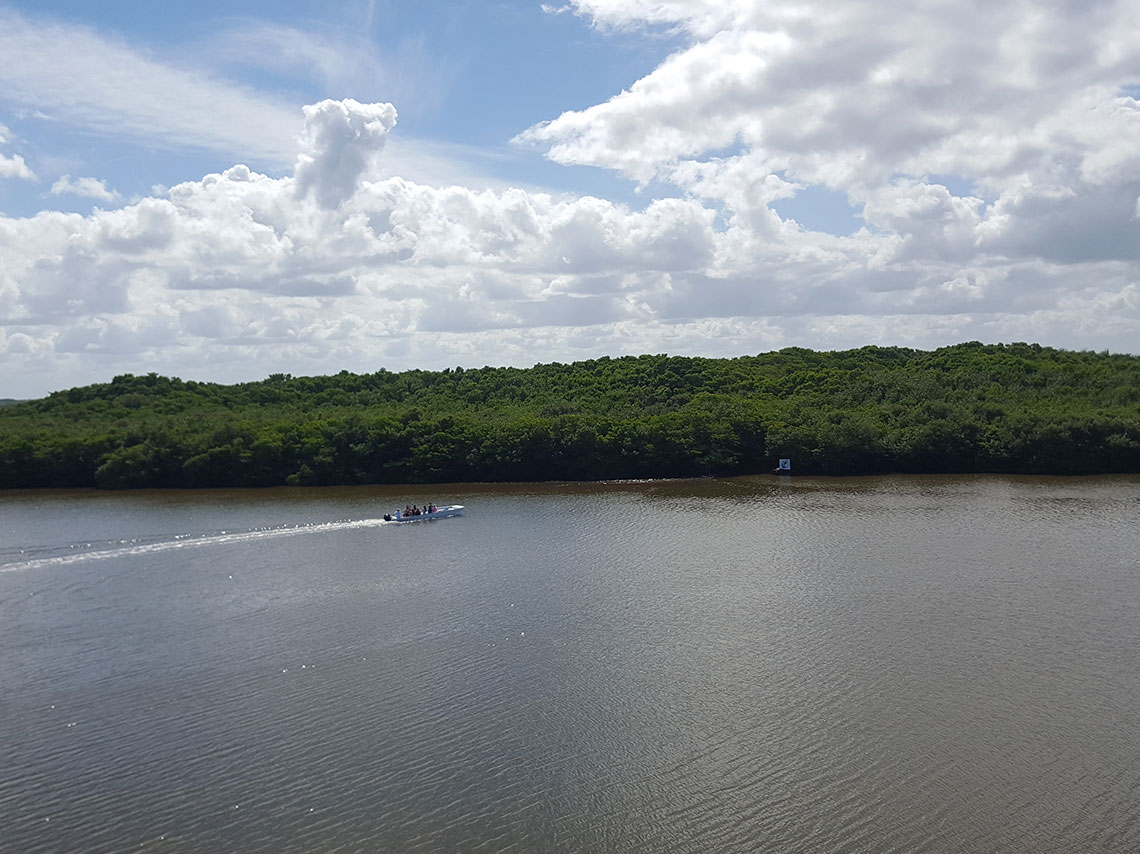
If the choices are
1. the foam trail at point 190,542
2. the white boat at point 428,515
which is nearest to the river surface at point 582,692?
the foam trail at point 190,542

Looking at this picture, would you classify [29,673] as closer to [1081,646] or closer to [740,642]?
[740,642]

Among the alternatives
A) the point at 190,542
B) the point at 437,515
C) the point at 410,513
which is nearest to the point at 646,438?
the point at 437,515

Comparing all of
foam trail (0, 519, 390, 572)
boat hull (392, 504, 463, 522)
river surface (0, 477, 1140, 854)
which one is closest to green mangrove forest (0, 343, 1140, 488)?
boat hull (392, 504, 463, 522)

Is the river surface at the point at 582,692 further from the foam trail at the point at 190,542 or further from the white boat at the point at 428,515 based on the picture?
the white boat at the point at 428,515

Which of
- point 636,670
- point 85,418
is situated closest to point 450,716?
point 636,670

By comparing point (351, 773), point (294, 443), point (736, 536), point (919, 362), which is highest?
point (919, 362)

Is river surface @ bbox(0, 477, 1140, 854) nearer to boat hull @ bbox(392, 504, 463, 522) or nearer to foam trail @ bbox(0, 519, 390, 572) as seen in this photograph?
foam trail @ bbox(0, 519, 390, 572)

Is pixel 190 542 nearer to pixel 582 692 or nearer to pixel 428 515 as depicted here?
pixel 428 515
